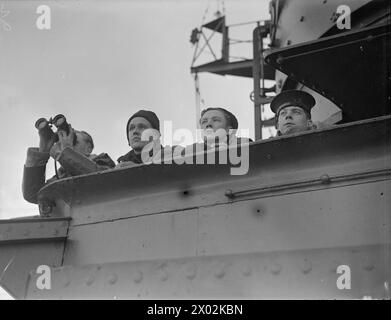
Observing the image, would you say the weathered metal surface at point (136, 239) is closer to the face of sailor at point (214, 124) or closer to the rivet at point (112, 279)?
the rivet at point (112, 279)

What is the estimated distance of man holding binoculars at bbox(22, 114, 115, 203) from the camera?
11.5 ft

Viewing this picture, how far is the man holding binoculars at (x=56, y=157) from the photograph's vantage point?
351 centimetres

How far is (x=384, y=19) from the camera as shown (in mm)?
3895

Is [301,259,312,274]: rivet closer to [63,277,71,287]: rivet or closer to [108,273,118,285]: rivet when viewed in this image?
[108,273,118,285]: rivet

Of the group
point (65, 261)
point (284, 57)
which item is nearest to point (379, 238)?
point (284, 57)

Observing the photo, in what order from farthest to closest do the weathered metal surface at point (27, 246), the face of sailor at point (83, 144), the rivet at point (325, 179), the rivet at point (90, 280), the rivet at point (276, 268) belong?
the face of sailor at point (83, 144)
the weathered metal surface at point (27, 246)
the rivet at point (90, 280)
the rivet at point (325, 179)
the rivet at point (276, 268)

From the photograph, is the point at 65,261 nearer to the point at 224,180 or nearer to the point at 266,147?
the point at 224,180

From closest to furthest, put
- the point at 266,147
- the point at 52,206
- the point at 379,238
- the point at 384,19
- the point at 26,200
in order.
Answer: the point at 379,238, the point at 266,147, the point at 52,206, the point at 384,19, the point at 26,200

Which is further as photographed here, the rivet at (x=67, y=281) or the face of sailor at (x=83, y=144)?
the face of sailor at (x=83, y=144)

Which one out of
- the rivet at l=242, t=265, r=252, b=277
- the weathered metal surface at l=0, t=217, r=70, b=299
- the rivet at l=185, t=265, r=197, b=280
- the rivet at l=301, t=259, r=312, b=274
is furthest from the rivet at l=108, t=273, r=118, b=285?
the rivet at l=301, t=259, r=312, b=274

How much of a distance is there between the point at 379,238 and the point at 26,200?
230 cm

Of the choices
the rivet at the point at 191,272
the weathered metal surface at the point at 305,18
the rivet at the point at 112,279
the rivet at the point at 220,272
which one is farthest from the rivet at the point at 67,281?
the weathered metal surface at the point at 305,18

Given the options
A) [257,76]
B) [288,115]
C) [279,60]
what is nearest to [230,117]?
[288,115]

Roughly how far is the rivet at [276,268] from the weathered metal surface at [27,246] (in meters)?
1.16
